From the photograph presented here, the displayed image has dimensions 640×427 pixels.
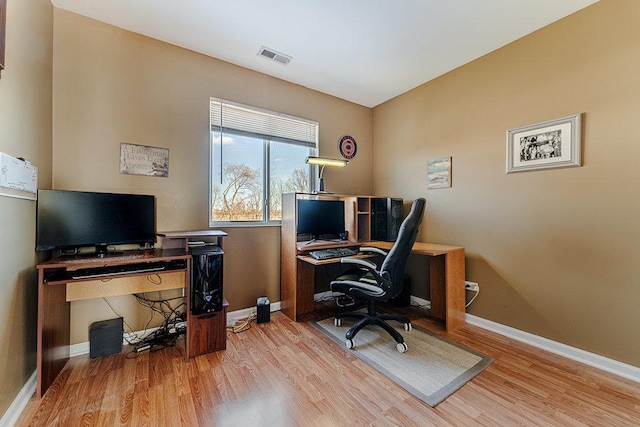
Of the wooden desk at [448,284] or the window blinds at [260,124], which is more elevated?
the window blinds at [260,124]

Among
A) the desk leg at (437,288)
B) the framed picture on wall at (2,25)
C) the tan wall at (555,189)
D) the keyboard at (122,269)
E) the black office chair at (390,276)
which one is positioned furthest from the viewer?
the desk leg at (437,288)

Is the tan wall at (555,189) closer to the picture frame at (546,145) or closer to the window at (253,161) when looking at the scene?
the picture frame at (546,145)

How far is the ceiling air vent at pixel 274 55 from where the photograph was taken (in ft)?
8.13

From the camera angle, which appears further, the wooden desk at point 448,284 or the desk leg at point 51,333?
the wooden desk at point 448,284

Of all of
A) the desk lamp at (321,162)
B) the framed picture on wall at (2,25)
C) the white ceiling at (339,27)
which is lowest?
the desk lamp at (321,162)

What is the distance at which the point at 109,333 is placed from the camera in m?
2.04

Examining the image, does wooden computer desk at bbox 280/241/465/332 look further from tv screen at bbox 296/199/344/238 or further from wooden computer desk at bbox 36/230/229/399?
wooden computer desk at bbox 36/230/229/399

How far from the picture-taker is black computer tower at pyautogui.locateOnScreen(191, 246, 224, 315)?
2.02 meters

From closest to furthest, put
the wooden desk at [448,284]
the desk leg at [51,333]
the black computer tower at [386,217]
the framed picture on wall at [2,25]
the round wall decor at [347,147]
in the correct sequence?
the framed picture on wall at [2,25]
the desk leg at [51,333]
the wooden desk at [448,284]
the black computer tower at [386,217]
the round wall decor at [347,147]

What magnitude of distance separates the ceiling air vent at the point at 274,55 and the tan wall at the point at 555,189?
1742 millimetres

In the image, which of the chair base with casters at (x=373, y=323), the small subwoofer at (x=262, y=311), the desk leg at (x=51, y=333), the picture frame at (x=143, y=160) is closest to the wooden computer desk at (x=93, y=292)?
the desk leg at (x=51, y=333)

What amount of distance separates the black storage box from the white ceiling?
251cm

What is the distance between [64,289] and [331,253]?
214cm


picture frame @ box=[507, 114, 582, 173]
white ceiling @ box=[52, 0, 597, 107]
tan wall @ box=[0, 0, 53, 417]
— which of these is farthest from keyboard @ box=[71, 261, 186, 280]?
picture frame @ box=[507, 114, 582, 173]
